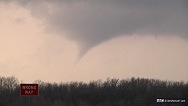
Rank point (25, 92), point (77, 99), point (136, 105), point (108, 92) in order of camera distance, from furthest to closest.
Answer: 1. point (108, 92)
2. point (77, 99)
3. point (136, 105)
4. point (25, 92)

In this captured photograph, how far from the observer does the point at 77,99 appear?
9831 cm

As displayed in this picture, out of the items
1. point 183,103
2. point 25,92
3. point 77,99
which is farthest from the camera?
point 77,99

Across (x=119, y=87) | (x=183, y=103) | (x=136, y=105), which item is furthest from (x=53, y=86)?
(x=183, y=103)

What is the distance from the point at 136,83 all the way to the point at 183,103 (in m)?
72.0

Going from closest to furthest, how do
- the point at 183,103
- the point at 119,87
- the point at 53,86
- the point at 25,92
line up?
the point at 25,92, the point at 183,103, the point at 119,87, the point at 53,86

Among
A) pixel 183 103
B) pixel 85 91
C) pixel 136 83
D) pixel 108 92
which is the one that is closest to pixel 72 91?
pixel 85 91

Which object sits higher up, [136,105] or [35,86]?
[35,86]

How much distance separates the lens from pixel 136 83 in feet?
378

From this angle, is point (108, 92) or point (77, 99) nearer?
point (77, 99)

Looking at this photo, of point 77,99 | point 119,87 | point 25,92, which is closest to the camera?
point 25,92

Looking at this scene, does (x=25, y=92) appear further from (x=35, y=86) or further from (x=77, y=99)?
(x=77, y=99)

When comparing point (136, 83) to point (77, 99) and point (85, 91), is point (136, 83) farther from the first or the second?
point (77, 99)

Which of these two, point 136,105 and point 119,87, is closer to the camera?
point 136,105

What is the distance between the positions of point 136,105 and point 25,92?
35.5 metres
